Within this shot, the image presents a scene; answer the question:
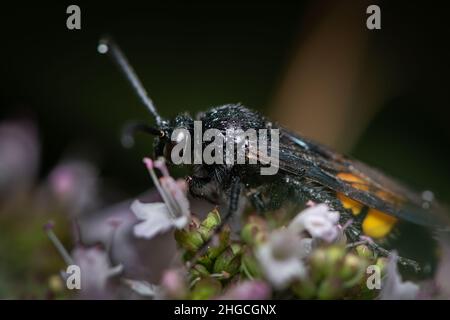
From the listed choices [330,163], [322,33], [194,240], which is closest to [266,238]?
[194,240]

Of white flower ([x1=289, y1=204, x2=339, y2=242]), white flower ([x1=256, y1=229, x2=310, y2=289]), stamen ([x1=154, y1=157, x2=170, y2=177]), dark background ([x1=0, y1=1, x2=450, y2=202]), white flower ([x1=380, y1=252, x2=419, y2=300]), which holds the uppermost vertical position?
dark background ([x1=0, y1=1, x2=450, y2=202])

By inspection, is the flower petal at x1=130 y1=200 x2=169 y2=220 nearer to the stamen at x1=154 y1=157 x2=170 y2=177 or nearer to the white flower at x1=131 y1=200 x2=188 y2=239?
the white flower at x1=131 y1=200 x2=188 y2=239

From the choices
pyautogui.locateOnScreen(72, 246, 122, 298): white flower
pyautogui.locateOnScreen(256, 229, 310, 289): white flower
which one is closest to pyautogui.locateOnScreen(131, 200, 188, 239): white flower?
pyautogui.locateOnScreen(72, 246, 122, 298): white flower

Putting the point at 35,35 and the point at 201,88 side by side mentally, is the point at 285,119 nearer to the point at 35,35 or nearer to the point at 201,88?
the point at 201,88

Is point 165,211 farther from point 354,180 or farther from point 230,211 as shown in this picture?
point 354,180

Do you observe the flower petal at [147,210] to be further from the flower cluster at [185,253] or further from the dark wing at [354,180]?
the dark wing at [354,180]

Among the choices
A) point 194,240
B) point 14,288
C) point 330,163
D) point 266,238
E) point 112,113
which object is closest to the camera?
point 266,238
